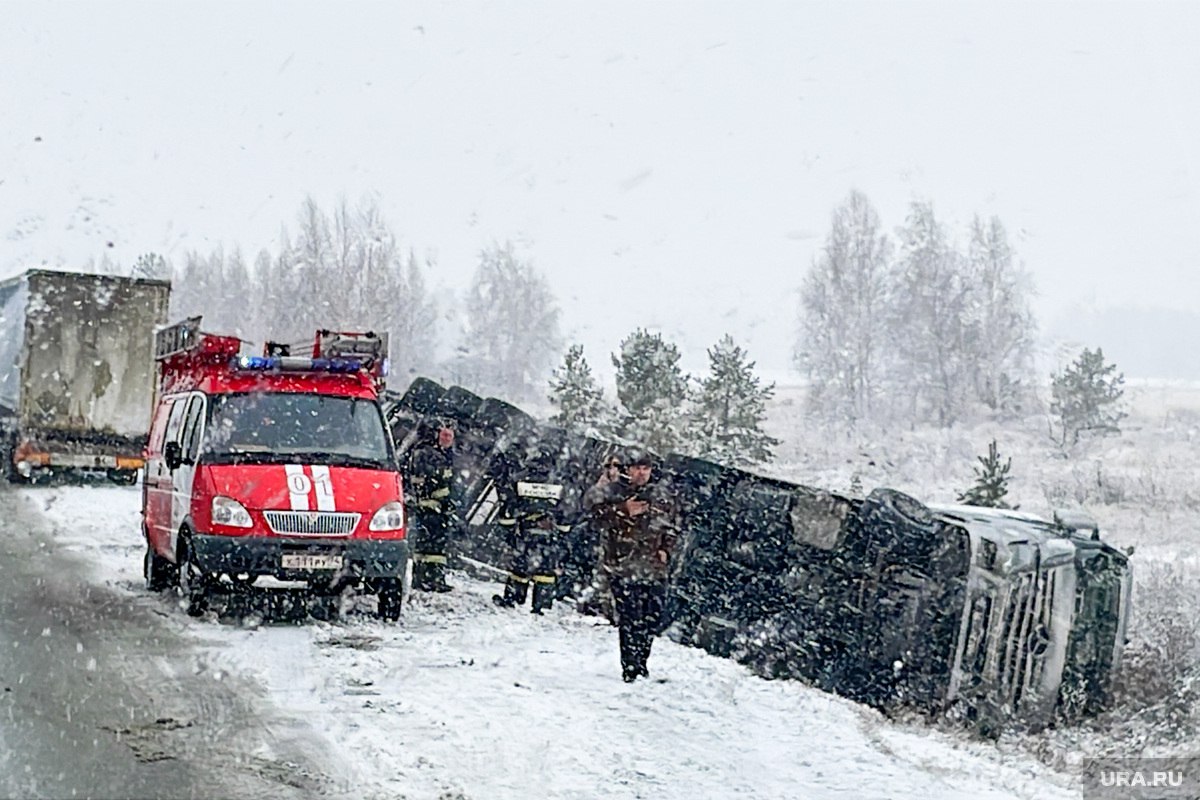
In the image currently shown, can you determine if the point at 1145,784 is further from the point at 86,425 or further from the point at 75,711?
the point at 86,425

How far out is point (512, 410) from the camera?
13.2 metres

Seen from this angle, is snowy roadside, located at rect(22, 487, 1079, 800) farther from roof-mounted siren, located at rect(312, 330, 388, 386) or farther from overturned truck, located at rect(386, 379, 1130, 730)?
roof-mounted siren, located at rect(312, 330, 388, 386)

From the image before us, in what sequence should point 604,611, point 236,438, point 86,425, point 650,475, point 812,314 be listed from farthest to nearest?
point 812,314 < point 86,425 < point 604,611 < point 236,438 < point 650,475

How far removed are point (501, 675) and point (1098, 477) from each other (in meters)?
29.8

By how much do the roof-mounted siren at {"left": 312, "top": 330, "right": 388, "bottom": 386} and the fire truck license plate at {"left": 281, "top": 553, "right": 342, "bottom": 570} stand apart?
2.75 metres

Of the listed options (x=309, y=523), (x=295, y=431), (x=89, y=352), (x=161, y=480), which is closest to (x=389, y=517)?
(x=309, y=523)

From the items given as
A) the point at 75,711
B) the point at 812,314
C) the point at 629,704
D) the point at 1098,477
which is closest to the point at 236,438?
the point at 75,711

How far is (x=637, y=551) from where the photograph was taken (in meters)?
8.77

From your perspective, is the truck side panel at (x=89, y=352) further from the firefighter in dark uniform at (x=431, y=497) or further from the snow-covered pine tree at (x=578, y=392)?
the firefighter in dark uniform at (x=431, y=497)

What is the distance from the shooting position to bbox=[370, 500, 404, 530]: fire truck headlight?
35.3 ft

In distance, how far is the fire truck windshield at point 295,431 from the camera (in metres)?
11.0

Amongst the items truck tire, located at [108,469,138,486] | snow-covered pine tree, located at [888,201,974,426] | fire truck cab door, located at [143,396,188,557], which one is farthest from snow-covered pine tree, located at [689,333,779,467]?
snow-covered pine tree, located at [888,201,974,426]

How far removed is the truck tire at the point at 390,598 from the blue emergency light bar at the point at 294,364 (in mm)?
2142
